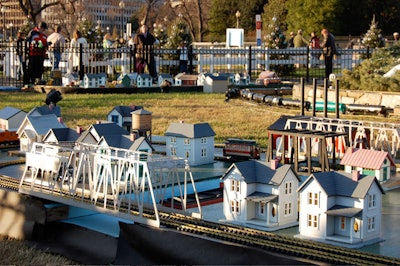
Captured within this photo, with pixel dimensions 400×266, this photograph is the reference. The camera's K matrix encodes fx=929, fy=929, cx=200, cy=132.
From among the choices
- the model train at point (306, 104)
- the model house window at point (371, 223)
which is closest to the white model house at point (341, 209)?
the model house window at point (371, 223)

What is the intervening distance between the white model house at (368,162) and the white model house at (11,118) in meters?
6.30

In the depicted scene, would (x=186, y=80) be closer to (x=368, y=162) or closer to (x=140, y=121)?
(x=140, y=121)

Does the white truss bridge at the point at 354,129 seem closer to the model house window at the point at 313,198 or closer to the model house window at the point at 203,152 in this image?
the model house window at the point at 203,152

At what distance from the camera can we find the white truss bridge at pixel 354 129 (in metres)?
12.4

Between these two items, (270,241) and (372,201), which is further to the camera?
(372,201)

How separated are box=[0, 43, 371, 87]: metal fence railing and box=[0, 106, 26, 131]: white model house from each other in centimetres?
1180

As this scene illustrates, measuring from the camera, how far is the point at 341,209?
880cm

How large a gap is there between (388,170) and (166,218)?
342 centimetres

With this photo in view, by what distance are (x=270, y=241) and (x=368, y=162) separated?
3.08 m

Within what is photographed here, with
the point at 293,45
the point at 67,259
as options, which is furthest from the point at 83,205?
the point at 293,45

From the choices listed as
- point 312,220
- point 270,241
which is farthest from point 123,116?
point 270,241

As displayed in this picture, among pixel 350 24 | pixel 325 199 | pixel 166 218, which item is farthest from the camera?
pixel 350 24

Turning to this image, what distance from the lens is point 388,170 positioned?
11.5 m

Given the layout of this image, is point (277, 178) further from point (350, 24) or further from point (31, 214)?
point (350, 24)
